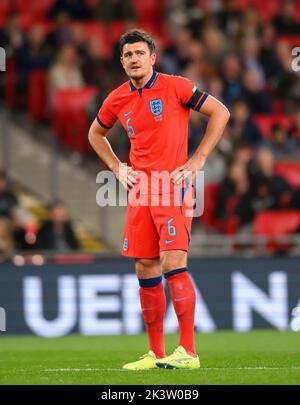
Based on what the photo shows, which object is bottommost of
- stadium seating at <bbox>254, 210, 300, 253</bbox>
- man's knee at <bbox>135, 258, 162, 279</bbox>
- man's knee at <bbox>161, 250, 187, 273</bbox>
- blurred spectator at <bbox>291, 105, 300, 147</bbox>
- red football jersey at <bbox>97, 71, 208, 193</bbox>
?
stadium seating at <bbox>254, 210, 300, 253</bbox>

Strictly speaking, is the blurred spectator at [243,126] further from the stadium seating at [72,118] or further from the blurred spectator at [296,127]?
the stadium seating at [72,118]

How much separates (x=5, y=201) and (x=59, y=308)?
1.97 metres

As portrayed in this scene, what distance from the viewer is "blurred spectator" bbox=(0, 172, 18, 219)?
15.6 m

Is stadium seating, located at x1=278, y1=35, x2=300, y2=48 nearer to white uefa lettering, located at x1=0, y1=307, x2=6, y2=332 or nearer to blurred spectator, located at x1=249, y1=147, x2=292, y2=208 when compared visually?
blurred spectator, located at x1=249, y1=147, x2=292, y2=208

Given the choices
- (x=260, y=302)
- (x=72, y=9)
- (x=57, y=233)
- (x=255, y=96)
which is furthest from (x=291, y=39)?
(x=260, y=302)

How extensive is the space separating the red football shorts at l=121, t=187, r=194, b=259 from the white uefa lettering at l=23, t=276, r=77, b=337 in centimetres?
567

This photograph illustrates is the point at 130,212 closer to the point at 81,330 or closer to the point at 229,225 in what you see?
the point at 81,330

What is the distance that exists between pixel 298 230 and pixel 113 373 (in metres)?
7.60

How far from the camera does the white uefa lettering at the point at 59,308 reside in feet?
47.3

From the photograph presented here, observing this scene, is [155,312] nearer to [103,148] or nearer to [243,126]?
[103,148]

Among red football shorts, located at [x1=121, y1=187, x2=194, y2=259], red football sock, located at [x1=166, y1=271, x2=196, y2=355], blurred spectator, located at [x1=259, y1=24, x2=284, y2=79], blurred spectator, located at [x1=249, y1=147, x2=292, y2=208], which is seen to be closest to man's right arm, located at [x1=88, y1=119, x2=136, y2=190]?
red football shorts, located at [x1=121, y1=187, x2=194, y2=259]

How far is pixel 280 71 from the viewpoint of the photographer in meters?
18.5

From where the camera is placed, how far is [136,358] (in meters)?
10.1
